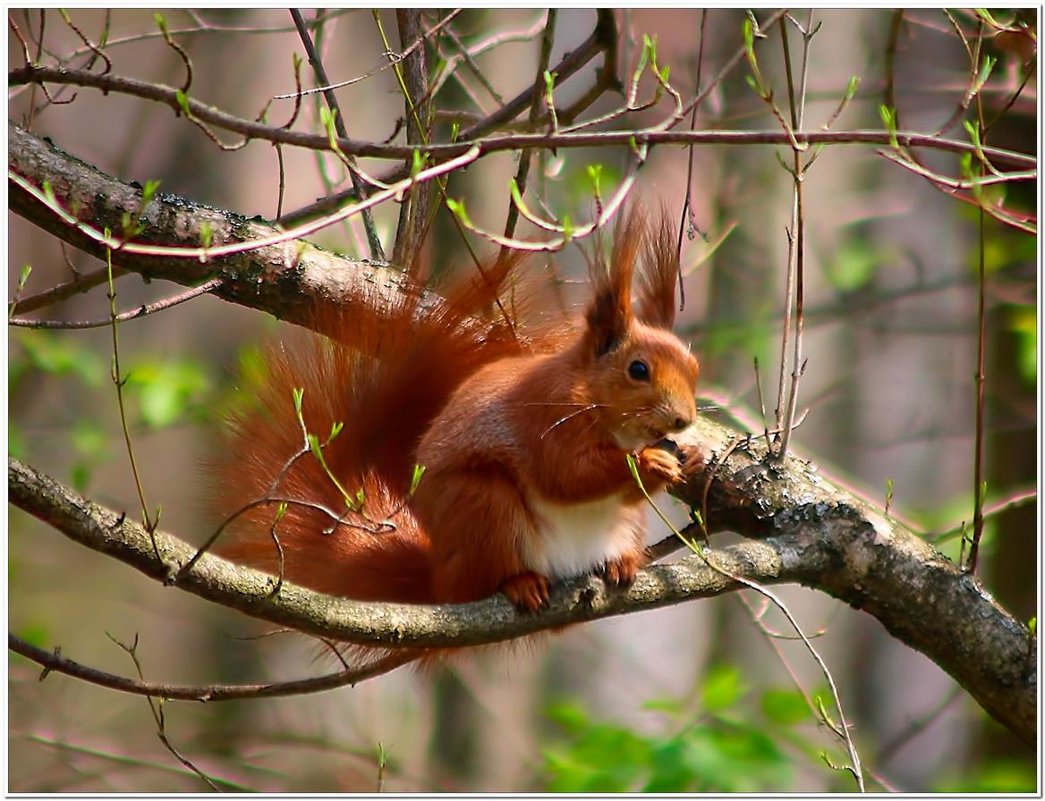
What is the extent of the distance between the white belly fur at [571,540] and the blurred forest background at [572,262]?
1059mm

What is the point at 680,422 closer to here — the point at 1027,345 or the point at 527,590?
the point at 527,590

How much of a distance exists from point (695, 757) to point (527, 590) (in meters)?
0.74

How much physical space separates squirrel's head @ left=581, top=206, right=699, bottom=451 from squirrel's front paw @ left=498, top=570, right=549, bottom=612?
0.30 metres

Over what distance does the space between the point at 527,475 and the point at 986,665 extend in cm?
93

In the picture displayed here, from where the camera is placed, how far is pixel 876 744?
19.8 ft

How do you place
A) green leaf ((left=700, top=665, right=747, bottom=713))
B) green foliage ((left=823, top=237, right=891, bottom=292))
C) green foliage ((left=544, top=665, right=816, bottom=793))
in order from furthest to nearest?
green foliage ((left=823, top=237, right=891, bottom=292))
green leaf ((left=700, top=665, right=747, bottom=713))
green foliage ((left=544, top=665, right=816, bottom=793))

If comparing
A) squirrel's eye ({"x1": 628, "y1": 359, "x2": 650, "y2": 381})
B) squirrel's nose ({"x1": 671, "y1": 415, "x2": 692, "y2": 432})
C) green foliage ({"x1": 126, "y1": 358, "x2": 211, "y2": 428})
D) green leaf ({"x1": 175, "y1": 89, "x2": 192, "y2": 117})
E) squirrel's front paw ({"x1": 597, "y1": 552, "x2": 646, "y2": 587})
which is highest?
green foliage ({"x1": 126, "y1": 358, "x2": 211, "y2": 428})

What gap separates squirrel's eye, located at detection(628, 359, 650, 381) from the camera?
2.03m

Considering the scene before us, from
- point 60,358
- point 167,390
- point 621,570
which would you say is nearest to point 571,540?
point 621,570

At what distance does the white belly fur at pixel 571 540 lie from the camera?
2074mm

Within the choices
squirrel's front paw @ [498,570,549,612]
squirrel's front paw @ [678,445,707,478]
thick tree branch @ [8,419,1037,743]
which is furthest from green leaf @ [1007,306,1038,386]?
squirrel's front paw @ [498,570,549,612]

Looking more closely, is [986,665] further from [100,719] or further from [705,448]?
[100,719]

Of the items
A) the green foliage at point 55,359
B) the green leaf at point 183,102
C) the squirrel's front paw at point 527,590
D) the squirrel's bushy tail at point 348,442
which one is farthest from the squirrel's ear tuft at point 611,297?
the green foliage at point 55,359

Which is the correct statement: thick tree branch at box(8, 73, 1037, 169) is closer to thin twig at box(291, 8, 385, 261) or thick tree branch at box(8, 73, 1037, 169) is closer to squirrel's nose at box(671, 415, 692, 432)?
thin twig at box(291, 8, 385, 261)
